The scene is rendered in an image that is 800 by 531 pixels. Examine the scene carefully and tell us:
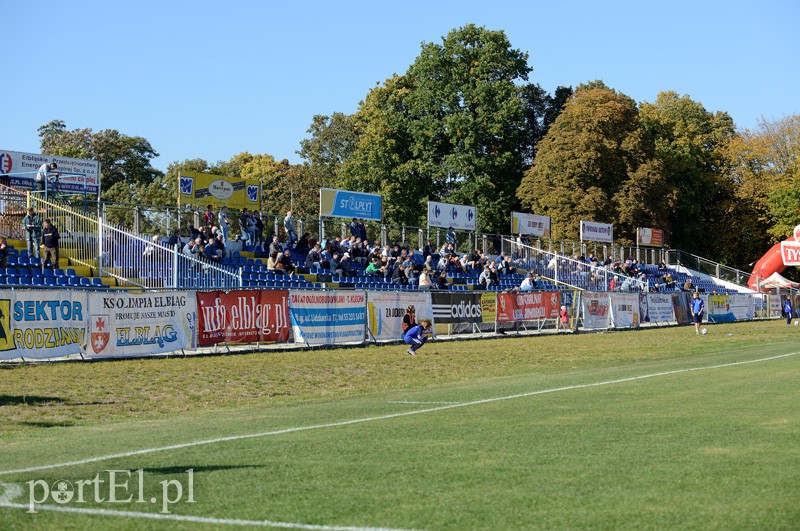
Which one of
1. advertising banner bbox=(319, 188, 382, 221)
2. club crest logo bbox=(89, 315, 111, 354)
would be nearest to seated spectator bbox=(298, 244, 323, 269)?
advertising banner bbox=(319, 188, 382, 221)

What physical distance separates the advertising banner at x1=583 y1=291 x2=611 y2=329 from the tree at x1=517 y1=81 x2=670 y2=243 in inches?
1090

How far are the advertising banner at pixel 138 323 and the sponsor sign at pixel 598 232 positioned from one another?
43.5 meters

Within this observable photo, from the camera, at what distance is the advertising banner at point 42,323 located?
2073 centimetres

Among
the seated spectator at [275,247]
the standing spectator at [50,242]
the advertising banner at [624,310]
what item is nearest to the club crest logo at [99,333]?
the standing spectator at [50,242]

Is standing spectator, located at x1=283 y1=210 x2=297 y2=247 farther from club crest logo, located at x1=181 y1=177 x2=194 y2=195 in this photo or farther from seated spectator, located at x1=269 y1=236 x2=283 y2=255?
club crest logo, located at x1=181 y1=177 x2=194 y2=195

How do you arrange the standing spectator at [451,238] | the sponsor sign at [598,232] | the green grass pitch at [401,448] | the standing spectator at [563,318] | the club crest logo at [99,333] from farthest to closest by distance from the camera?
the sponsor sign at [598,232]
the standing spectator at [451,238]
the standing spectator at [563,318]
the club crest logo at [99,333]
the green grass pitch at [401,448]

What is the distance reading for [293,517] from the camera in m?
6.63

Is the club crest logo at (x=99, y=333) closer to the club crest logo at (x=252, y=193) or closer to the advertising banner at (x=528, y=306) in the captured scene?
the advertising banner at (x=528, y=306)

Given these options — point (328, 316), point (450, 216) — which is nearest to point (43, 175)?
point (328, 316)

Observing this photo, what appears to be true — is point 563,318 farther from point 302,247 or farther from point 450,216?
point 450,216

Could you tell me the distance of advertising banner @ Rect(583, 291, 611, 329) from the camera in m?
42.8

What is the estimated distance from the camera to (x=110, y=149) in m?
94.2

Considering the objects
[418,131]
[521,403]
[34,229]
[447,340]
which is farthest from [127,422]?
[418,131]

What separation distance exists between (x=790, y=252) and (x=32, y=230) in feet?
200
